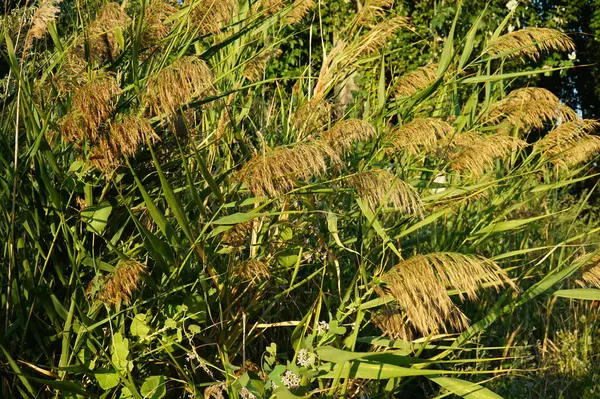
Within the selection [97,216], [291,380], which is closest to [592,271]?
[291,380]

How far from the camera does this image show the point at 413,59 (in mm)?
7773

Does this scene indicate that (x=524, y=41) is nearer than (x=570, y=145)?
Yes

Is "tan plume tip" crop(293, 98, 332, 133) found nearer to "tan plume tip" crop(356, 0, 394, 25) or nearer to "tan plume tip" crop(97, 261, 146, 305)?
"tan plume tip" crop(356, 0, 394, 25)

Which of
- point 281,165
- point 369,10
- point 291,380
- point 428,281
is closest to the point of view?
point 428,281

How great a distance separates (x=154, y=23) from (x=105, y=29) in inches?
5.6

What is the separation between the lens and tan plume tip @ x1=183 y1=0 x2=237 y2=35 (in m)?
2.42

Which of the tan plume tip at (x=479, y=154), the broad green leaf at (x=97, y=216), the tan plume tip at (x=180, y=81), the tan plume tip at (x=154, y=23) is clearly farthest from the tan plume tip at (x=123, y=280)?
the tan plume tip at (x=479, y=154)

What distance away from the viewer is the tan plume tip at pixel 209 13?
95.1 inches

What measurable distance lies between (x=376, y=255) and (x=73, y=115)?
50.3 inches

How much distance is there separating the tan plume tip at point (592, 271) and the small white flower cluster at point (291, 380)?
0.89m

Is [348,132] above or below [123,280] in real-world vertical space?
above

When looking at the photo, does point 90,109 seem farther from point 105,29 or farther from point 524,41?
point 524,41

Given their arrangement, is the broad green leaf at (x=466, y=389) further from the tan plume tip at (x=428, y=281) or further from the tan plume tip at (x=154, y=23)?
the tan plume tip at (x=154, y=23)

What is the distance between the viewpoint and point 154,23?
94.7 inches
